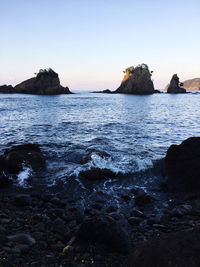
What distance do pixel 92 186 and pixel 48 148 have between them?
783cm

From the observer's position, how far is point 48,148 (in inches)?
682

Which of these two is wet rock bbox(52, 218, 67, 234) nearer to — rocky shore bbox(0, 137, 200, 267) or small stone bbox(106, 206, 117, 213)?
rocky shore bbox(0, 137, 200, 267)

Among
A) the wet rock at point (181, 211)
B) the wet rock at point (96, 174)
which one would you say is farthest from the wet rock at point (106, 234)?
the wet rock at point (96, 174)

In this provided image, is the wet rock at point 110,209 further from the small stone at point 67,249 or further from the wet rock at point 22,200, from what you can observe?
the wet rock at point 22,200

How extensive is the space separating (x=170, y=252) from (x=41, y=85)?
153836 millimetres

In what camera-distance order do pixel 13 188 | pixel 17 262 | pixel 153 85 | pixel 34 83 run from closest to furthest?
pixel 17 262 < pixel 13 188 < pixel 34 83 < pixel 153 85

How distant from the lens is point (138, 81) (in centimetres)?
16288

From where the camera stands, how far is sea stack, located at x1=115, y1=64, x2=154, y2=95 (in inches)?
6407

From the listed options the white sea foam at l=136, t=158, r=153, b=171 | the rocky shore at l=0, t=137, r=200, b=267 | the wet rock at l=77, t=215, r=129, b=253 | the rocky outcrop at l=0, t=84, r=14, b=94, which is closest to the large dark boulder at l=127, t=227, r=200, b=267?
the rocky shore at l=0, t=137, r=200, b=267

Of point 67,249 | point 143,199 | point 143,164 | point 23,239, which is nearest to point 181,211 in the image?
point 143,199

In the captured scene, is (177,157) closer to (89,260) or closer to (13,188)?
(89,260)

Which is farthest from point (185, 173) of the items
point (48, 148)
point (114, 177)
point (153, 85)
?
point (153, 85)

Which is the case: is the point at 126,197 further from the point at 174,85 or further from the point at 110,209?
the point at 174,85

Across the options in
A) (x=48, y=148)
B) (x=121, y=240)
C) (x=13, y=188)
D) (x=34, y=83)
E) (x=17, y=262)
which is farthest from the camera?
(x=34, y=83)
